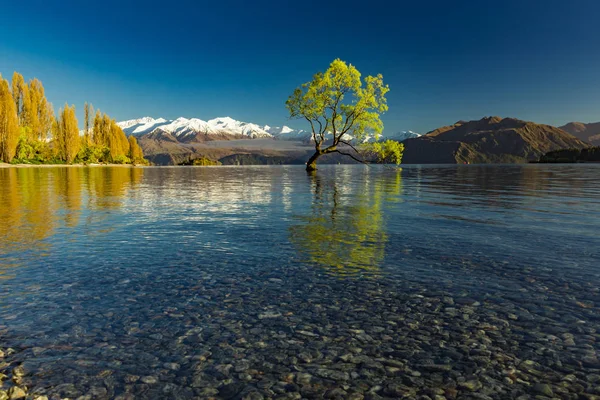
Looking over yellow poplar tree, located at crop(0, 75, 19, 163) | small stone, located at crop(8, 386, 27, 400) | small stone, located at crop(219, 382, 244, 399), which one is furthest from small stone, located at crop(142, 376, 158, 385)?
yellow poplar tree, located at crop(0, 75, 19, 163)

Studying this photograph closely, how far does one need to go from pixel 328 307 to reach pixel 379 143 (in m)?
63.1

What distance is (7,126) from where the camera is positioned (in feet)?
389

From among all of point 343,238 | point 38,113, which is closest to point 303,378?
point 343,238

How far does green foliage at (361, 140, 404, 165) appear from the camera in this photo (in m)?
64.3

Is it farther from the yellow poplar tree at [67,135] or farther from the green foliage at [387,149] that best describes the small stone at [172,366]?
the yellow poplar tree at [67,135]

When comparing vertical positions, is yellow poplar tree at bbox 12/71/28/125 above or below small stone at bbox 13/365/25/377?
above

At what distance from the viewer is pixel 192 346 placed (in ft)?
20.9

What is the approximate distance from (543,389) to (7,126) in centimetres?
15276

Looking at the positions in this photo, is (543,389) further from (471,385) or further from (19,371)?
(19,371)

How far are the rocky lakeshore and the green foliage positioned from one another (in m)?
57.2

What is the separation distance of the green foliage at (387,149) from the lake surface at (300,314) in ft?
163

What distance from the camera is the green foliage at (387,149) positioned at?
64.3 metres

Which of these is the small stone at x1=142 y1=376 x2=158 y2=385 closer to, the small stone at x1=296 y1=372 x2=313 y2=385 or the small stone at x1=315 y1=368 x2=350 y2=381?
the small stone at x1=296 y1=372 x2=313 y2=385

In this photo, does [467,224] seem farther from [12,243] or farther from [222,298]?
[12,243]
